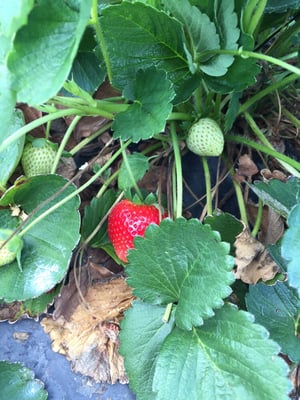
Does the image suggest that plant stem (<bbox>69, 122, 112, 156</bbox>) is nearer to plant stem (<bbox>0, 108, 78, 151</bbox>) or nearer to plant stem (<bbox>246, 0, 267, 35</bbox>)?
plant stem (<bbox>0, 108, 78, 151</bbox>)

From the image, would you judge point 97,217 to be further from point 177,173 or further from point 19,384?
point 19,384

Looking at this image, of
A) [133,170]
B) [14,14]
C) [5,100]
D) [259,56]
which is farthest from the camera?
[133,170]

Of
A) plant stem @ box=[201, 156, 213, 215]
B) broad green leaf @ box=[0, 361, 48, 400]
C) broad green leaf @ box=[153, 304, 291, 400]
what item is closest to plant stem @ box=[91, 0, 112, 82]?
plant stem @ box=[201, 156, 213, 215]

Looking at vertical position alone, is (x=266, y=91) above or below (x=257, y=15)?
below

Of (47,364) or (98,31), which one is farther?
(47,364)

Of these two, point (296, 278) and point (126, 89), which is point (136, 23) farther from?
point (296, 278)

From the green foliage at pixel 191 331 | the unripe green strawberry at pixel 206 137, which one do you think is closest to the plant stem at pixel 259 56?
the unripe green strawberry at pixel 206 137

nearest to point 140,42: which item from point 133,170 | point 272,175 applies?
point 133,170

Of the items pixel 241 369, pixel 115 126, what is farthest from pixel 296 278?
pixel 115 126
